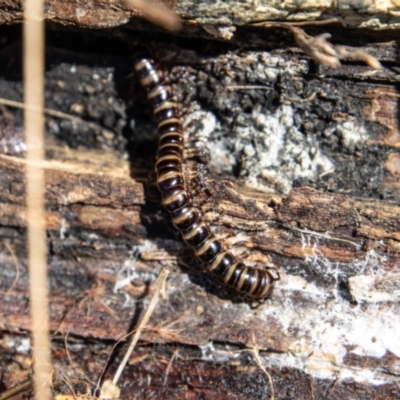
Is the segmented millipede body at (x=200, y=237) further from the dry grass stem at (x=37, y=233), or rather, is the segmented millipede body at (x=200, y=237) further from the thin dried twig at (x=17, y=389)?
the thin dried twig at (x=17, y=389)

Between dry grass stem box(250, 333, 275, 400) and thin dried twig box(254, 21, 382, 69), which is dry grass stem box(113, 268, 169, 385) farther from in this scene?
thin dried twig box(254, 21, 382, 69)

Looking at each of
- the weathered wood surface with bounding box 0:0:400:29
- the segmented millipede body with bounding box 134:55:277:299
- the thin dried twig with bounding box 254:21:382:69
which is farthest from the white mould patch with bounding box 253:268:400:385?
the weathered wood surface with bounding box 0:0:400:29

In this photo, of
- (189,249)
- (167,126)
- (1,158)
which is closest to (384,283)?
(189,249)

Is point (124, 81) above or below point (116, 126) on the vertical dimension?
above

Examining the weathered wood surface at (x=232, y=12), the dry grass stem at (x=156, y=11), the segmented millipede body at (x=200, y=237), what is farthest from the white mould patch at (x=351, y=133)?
the dry grass stem at (x=156, y=11)

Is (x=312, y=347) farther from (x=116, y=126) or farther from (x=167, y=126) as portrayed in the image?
(x=116, y=126)

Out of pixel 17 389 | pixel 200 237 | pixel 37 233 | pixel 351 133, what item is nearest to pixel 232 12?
pixel 351 133

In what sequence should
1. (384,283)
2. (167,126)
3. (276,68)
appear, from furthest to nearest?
(167,126) → (276,68) → (384,283)

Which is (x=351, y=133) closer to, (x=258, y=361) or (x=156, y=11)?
(x=156, y=11)
